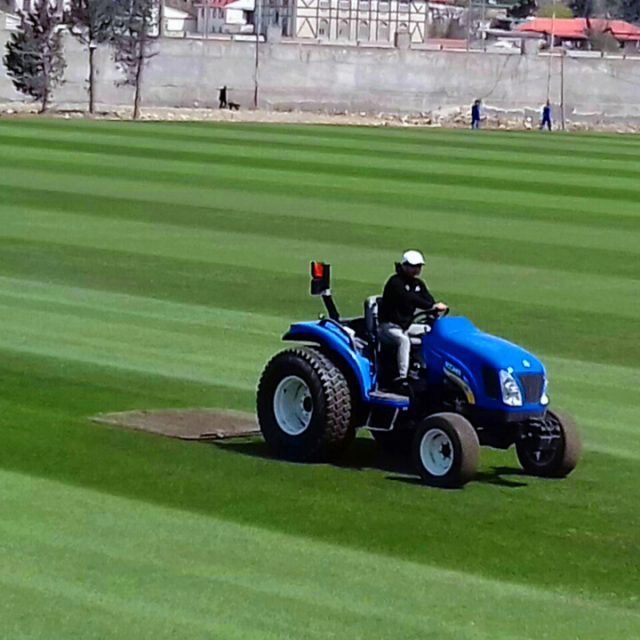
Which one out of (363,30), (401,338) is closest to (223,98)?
(363,30)

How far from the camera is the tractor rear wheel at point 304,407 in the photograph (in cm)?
1066

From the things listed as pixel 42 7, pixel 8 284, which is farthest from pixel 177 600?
pixel 42 7

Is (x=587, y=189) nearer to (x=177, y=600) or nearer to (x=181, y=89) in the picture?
(x=177, y=600)

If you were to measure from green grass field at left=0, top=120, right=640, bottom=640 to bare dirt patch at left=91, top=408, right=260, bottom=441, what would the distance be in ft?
0.82

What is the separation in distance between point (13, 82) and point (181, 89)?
440 inches

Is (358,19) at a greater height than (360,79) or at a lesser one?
greater

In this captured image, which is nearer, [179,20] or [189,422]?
[189,422]

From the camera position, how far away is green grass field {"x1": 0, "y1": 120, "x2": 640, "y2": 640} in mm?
8055

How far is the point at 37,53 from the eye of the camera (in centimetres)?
7181

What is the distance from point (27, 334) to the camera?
16.0m

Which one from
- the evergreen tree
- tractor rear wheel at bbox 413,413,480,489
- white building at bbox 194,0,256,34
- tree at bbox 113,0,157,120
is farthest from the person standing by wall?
the evergreen tree

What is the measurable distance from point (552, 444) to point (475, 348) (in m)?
0.85

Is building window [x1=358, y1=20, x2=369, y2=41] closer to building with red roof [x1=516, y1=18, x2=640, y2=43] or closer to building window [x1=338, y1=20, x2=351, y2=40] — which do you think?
building window [x1=338, y1=20, x2=351, y2=40]

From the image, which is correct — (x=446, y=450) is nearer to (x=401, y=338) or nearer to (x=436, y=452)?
(x=436, y=452)
